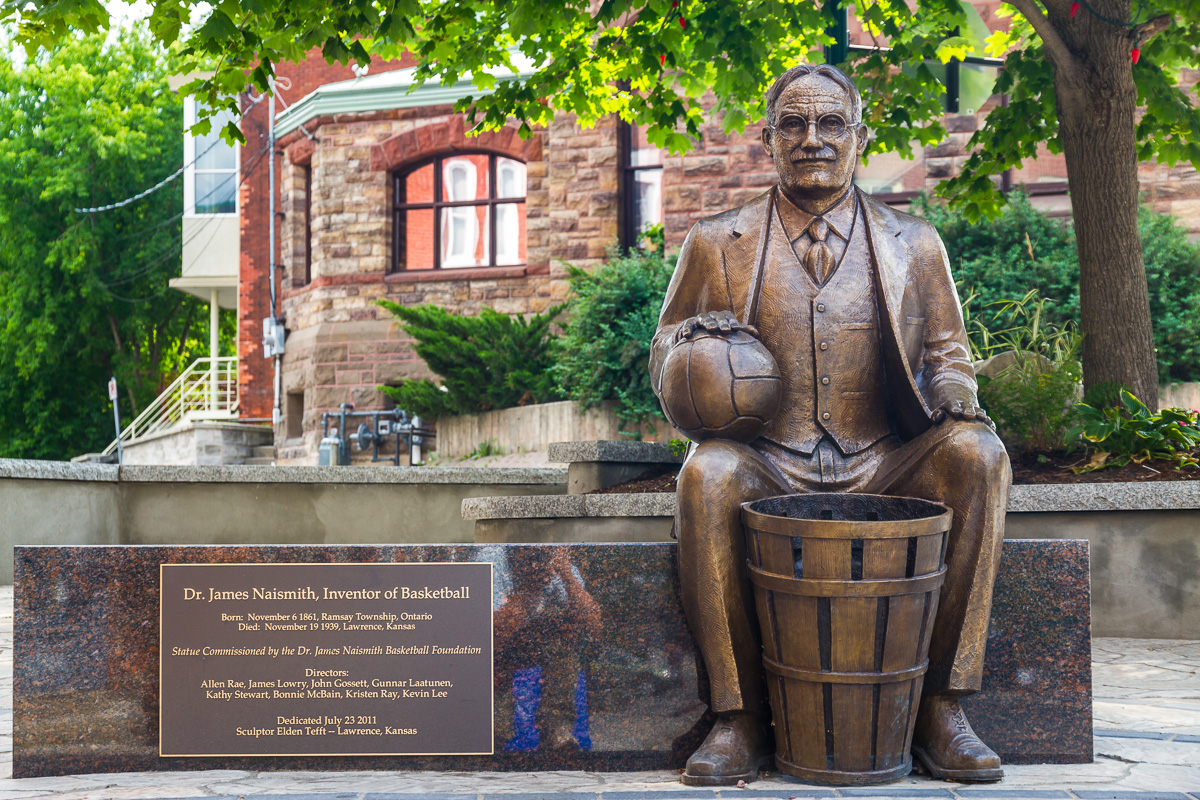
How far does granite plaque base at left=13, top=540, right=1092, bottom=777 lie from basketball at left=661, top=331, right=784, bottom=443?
0.44 metres

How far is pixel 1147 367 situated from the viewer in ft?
23.3

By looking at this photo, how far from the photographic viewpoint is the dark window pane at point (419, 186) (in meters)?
17.5

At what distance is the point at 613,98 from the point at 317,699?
717 centimetres

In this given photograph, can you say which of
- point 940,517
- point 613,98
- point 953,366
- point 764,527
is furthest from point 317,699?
point 613,98

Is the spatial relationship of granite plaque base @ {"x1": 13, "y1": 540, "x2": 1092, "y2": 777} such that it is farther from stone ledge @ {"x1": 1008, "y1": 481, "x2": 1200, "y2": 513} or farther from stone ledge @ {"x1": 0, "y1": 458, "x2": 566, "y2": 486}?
stone ledge @ {"x1": 0, "y1": 458, "x2": 566, "y2": 486}

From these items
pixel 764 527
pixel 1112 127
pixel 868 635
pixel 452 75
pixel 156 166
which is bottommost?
pixel 868 635

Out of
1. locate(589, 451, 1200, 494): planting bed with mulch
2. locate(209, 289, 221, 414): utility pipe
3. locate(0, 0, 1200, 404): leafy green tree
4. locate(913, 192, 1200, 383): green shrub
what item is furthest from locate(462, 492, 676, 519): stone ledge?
locate(209, 289, 221, 414): utility pipe

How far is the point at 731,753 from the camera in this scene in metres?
3.18

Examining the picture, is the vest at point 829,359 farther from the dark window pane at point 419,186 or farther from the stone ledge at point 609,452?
the dark window pane at point 419,186

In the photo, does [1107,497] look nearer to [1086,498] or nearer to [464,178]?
[1086,498]

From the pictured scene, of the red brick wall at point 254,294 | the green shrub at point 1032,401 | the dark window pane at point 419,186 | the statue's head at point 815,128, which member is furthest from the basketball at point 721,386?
the red brick wall at point 254,294

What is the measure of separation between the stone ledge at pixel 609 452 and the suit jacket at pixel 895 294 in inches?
155

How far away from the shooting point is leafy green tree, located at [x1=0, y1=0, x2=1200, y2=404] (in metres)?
6.56

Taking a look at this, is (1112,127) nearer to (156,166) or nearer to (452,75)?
(452,75)
